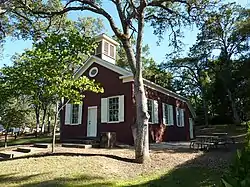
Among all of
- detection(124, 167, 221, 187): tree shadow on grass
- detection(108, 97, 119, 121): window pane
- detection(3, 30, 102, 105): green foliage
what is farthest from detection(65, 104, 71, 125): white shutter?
detection(124, 167, 221, 187): tree shadow on grass

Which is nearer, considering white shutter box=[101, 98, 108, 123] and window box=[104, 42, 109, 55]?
white shutter box=[101, 98, 108, 123]

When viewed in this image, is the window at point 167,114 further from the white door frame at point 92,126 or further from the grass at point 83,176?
the grass at point 83,176

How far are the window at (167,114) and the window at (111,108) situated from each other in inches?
157

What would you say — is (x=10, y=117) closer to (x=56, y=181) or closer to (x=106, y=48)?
(x=106, y=48)

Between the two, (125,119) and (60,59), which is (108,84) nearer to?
(125,119)

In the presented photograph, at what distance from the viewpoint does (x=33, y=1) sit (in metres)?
10.8

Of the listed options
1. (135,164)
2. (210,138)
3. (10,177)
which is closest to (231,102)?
(210,138)

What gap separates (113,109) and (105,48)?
16.8 feet

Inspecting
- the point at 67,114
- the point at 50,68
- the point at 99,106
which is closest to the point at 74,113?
the point at 67,114

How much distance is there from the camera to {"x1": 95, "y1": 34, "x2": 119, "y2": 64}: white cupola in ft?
55.1

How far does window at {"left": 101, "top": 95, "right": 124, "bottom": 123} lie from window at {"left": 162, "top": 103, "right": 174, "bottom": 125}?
398 centimetres

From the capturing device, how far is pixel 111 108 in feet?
47.9

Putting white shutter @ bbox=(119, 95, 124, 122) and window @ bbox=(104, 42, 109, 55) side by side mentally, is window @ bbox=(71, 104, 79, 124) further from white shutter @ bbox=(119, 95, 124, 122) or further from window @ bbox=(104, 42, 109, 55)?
window @ bbox=(104, 42, 109, 55)

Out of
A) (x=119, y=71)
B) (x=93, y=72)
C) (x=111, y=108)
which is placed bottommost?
(x=111, y=108)
